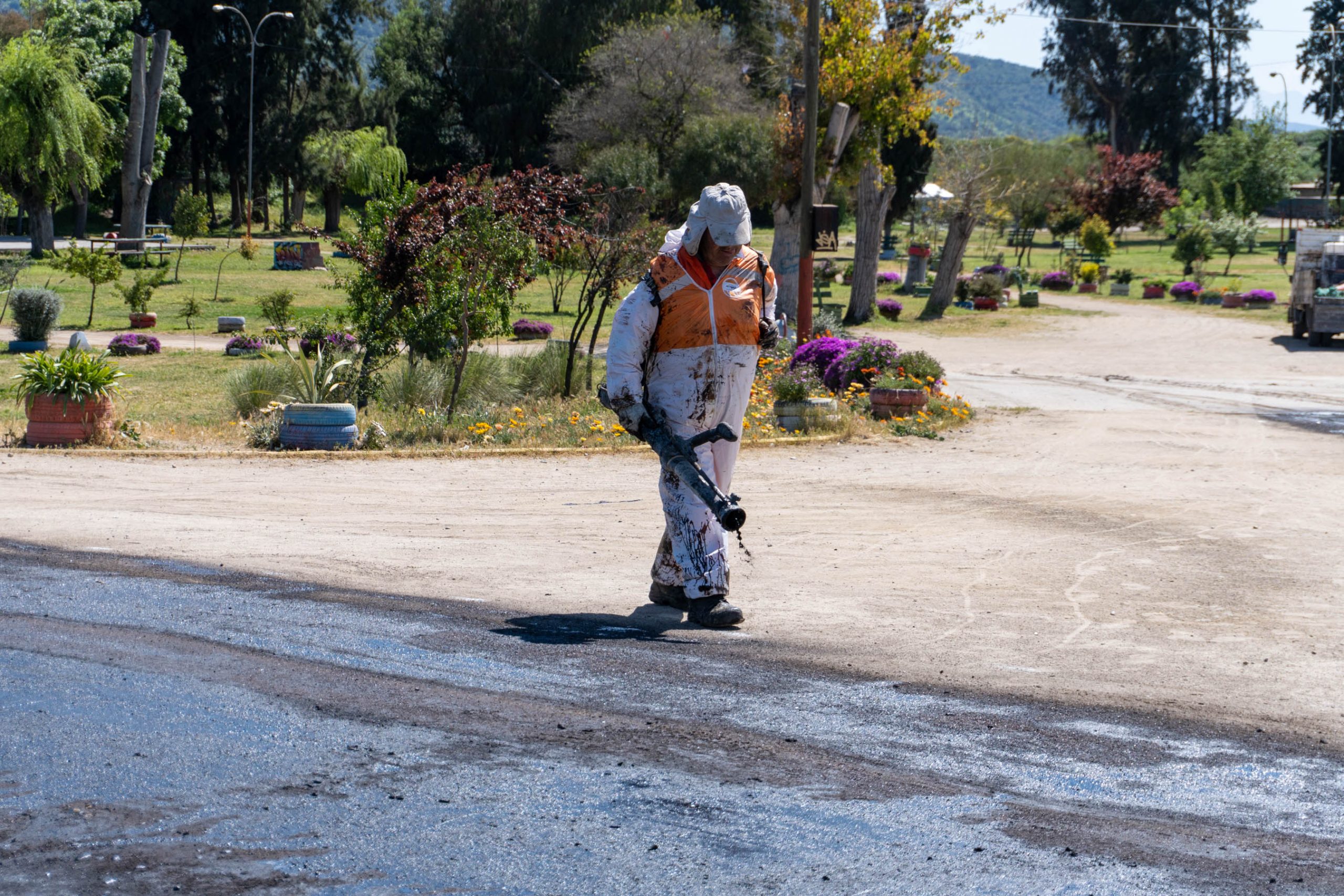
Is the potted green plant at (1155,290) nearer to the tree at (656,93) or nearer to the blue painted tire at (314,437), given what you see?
the tree at (656,93)

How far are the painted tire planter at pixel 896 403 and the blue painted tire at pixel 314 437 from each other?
19.2ft

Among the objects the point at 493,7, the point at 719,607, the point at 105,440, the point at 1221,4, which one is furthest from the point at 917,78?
the point at 1221,4

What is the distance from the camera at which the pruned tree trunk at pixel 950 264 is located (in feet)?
109

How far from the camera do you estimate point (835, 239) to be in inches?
742

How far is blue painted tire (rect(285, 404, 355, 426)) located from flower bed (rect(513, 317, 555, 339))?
12727 millimetres

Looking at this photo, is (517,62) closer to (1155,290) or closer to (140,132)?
(140,132)

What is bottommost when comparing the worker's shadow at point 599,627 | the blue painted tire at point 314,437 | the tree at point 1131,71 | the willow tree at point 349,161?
the worker's shadow at point 599,627

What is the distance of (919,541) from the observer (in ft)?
29.9

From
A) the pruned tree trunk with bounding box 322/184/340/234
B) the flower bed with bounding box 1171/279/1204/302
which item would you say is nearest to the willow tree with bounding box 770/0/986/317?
the flower bed with bounding box 1171/279/1204/302

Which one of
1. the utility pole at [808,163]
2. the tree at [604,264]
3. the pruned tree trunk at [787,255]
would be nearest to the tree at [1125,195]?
the pruned tree trunk at [787,255]

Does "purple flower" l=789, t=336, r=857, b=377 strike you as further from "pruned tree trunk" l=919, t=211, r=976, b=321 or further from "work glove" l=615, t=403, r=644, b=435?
"pruned tree trunk" l=919, t=211, r=976, b=321

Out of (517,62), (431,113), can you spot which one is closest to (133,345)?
(517,62)

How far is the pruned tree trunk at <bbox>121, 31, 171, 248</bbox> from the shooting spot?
40250mm

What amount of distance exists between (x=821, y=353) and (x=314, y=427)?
6589mm
